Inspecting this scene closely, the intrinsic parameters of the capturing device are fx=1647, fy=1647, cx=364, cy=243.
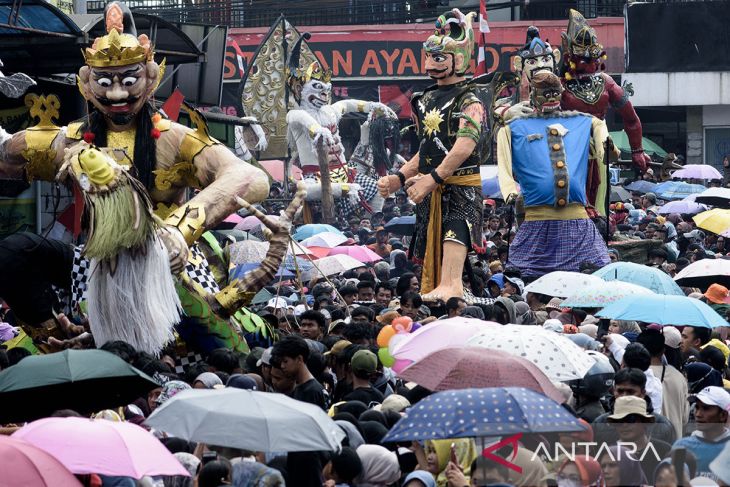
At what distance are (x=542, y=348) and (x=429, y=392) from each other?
0.66 metres

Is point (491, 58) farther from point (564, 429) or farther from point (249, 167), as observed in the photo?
point (564, 429)

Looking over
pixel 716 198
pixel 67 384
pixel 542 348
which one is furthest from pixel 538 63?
pixel 67 384

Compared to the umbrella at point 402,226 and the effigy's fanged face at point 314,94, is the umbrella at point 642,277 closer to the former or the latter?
the umbrella at point 402,226

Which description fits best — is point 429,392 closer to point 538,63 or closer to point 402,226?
point 538,63

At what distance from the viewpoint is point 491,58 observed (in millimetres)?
34344

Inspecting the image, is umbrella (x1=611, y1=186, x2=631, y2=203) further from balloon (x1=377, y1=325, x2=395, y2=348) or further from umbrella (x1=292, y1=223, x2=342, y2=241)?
balloon (x1=377, y1=325, x2=395, y2=348)

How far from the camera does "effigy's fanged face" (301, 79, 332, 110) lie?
24.4 metres

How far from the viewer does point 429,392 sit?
823 cm

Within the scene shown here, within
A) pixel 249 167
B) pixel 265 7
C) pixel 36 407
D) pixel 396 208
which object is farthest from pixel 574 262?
pixel 265 7

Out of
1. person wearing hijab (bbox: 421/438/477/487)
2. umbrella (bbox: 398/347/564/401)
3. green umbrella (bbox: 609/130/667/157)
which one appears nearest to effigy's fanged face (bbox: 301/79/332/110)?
green umbrella (bbox: 609/130/667/157)

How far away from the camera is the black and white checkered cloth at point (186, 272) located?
998cm

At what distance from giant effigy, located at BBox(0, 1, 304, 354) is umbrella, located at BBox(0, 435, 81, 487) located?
352cm

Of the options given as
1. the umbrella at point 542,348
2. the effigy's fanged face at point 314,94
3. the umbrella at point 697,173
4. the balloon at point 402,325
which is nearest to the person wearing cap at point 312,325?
the balloon at point 402,325

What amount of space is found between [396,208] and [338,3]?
1358 cm
